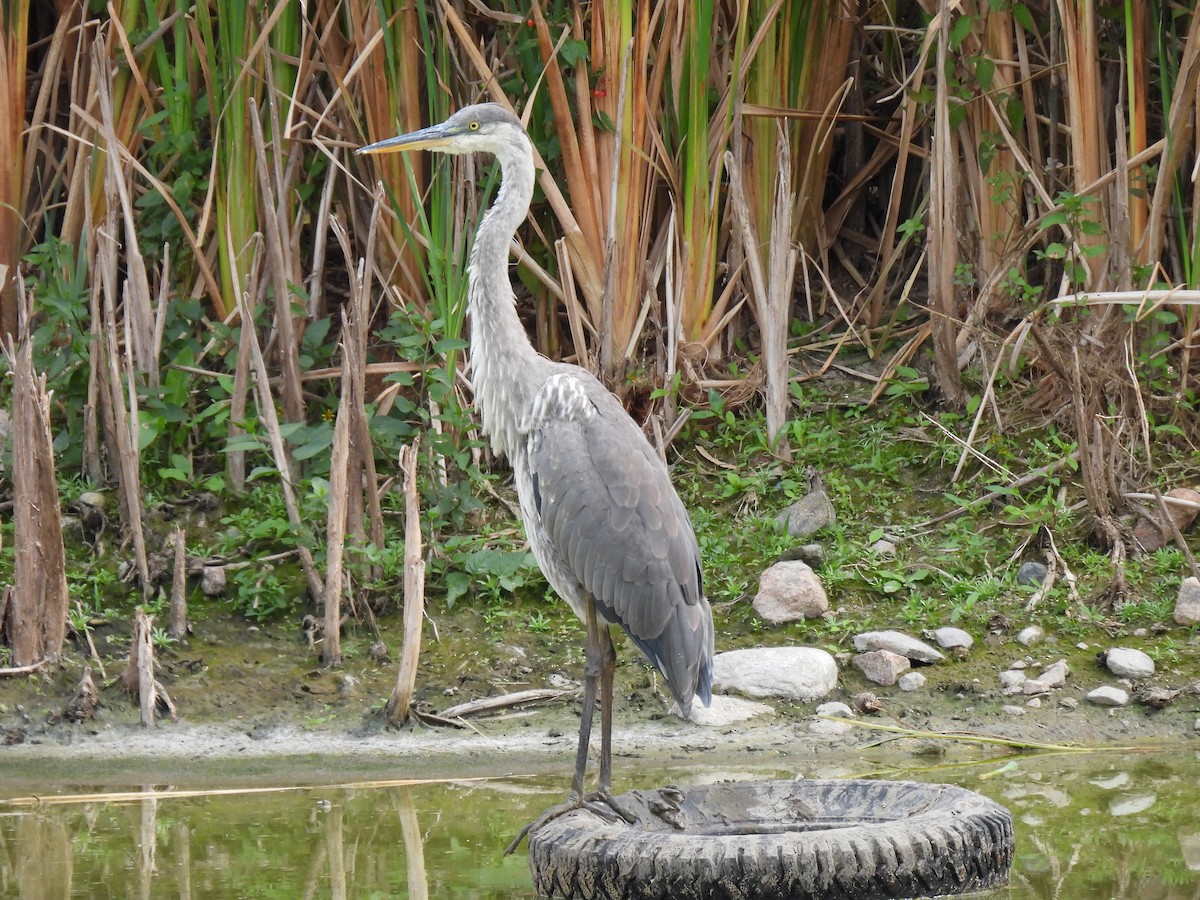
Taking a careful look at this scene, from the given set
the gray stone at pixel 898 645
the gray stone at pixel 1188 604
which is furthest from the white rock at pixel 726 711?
the gray stone at pixel 1188 604

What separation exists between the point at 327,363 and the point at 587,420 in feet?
9.33

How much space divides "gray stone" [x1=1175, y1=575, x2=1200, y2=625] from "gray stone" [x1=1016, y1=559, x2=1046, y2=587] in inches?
20.6

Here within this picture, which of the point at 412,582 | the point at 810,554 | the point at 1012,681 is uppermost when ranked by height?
the point at 412,582

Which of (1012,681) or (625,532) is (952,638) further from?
(625,532)

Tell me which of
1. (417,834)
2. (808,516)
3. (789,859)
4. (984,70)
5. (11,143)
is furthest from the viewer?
(11,143)

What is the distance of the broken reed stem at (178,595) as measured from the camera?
20.1ft

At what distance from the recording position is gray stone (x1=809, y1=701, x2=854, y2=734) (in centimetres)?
567

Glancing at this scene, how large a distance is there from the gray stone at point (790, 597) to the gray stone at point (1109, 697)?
1.08 meters

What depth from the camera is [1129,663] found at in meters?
5.88

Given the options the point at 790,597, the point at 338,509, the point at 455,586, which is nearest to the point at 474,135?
the point at 338,509

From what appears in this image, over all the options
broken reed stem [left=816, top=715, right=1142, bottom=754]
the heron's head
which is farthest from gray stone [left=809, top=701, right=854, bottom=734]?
the heron's head

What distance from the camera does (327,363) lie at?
24.6ft

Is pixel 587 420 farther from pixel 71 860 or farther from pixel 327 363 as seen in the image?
pixel 327 363

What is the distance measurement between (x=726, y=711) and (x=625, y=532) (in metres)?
1.27
